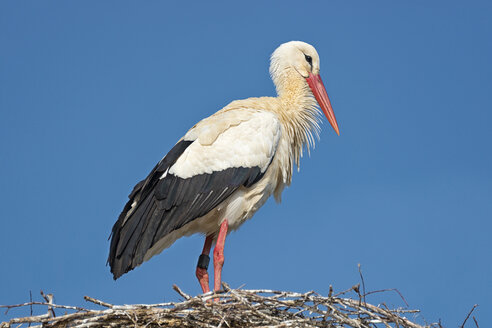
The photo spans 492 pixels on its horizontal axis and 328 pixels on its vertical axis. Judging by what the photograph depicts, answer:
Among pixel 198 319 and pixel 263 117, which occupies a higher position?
pixel 263 117

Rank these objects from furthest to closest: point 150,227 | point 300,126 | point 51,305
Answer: point 300,126 < point 150,227 < point 51,305

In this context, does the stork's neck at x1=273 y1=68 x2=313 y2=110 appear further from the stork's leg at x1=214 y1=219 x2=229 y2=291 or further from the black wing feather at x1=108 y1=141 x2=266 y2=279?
the stork's leg at x1=214 y1=219 x2=229 y2=291

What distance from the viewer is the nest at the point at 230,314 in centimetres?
553

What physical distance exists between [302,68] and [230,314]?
318 cm

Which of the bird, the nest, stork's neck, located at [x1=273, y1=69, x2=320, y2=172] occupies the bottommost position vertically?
the nest

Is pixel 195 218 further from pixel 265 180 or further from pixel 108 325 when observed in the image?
pixel 108 325

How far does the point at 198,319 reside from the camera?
5590mm

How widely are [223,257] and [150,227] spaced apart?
686 millimetres

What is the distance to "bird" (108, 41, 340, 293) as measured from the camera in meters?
6.81

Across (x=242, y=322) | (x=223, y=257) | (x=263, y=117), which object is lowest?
(x=242, y=322)

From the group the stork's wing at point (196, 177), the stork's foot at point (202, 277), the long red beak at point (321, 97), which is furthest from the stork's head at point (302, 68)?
the stork's foot at point (202, 277)

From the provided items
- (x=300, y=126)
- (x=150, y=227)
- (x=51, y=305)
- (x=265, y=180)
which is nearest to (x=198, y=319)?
(x=51, y=305)

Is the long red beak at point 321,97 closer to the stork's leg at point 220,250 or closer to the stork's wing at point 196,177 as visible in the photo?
the stork's wing at point 196,177

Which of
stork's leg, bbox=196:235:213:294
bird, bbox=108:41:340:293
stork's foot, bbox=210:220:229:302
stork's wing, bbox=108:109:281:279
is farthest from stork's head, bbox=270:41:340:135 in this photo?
stork's leg, bbox=196:235:213:294
